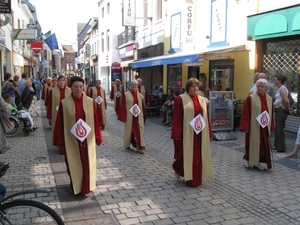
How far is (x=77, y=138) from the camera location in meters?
4.85

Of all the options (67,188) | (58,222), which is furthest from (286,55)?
(58,222)

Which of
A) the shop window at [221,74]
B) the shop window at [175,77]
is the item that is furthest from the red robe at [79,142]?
the shop window at [175,77]

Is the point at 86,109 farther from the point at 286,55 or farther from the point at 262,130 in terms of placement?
the point at 286,55

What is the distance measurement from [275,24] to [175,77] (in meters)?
7.50

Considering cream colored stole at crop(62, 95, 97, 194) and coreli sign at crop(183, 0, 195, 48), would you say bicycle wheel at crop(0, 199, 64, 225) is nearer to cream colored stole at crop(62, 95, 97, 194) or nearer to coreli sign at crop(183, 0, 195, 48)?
cream colored stole at crop(62, 95, 97, 194)

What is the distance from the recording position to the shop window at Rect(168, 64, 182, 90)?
16.2 meters

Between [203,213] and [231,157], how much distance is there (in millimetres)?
3298

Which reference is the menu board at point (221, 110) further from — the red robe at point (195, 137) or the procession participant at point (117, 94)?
the procession participant at point (117, 94)

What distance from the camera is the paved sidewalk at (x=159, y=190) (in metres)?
4.21

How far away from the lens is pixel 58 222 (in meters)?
3.09

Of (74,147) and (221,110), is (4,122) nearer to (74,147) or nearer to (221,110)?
(74,147)

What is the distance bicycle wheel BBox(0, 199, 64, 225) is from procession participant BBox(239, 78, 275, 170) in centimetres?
413

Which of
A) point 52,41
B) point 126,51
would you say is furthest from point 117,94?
point 52,41

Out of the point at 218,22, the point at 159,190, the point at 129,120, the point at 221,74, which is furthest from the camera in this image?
the point at 221,74
